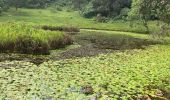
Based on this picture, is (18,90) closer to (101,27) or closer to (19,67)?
(19,67)

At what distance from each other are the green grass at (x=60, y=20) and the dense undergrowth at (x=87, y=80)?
Result: 34.7 m

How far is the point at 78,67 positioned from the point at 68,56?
5285mm

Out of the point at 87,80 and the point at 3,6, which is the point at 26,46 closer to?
the point at 87,80

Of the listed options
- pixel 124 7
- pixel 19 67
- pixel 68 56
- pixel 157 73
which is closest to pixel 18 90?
pixel 19 67

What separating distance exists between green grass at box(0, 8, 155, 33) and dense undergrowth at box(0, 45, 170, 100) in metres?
34.7

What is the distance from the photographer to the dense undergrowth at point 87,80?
18.7m

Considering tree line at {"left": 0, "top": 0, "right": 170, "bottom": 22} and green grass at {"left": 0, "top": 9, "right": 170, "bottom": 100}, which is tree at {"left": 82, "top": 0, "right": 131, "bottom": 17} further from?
green grass at {"left": 0, "top": 9, "right": 170, "bottom": 100}

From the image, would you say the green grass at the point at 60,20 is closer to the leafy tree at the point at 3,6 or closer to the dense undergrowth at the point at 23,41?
the leafy tree at the point at 3,6

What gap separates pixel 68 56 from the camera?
3025 cm

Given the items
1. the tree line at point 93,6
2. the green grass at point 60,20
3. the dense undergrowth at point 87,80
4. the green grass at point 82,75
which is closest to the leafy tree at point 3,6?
the tree line at point 93,6

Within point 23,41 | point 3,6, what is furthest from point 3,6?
point 23,41

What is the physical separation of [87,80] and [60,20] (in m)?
48.7

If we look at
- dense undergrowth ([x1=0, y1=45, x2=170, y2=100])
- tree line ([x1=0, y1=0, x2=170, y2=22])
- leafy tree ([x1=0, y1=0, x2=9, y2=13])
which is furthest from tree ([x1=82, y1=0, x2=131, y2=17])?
dense undergrowth ([x1=0, y1=45, x2=170, y2=100])

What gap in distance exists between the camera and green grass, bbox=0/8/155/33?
64500 millimetres
